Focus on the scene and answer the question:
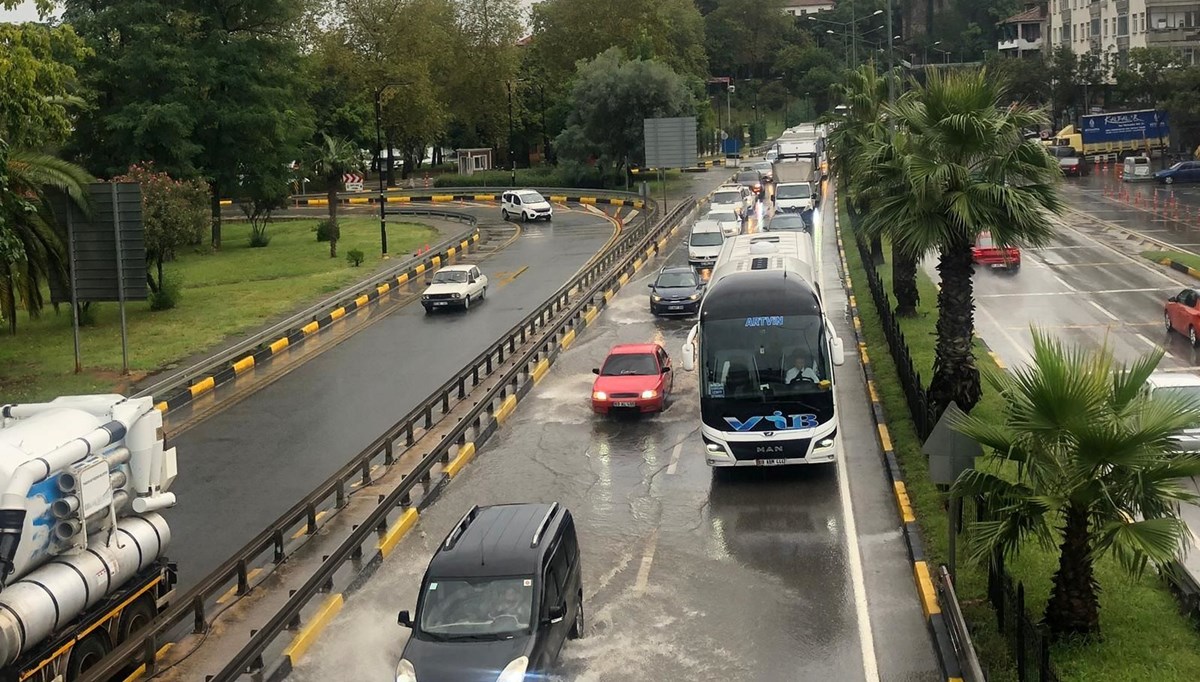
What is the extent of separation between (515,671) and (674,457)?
35.8 feet

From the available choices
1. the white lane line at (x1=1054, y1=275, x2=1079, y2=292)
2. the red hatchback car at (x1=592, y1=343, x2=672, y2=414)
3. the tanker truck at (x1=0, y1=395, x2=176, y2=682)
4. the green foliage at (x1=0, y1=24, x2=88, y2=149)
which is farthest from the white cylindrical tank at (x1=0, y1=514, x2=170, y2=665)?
the white lane line at (x1=1054, y1=275, x2=1079, y2=292)

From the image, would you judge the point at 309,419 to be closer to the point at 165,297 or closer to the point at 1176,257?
the point at 165,297

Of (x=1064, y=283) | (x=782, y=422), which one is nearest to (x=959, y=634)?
(x=782, y=422)

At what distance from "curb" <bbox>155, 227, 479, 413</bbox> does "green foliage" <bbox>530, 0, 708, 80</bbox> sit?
50.6 metres

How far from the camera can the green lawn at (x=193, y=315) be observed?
30.9 m

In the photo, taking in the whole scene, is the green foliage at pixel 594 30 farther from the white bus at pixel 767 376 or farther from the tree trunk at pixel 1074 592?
Answer: the tree trunk at pixel 1074 592

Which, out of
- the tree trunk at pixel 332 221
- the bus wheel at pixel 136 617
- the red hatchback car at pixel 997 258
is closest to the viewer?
the bus wheel at pixel 136 617

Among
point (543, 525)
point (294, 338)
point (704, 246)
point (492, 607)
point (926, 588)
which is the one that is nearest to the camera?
point (492, 607)

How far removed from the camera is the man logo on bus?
1962 cm

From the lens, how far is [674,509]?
19.2 meters

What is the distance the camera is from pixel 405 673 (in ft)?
38.7

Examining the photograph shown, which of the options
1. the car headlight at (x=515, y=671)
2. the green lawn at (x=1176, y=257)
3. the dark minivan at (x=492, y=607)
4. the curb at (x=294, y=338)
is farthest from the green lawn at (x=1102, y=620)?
the green lawn at (x=1176, y=257)

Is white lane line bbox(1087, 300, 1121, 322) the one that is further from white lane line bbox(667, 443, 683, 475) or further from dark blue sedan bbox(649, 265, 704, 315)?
white lane line bbox(667, 443, 683, 475)

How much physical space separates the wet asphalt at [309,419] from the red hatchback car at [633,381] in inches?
180
